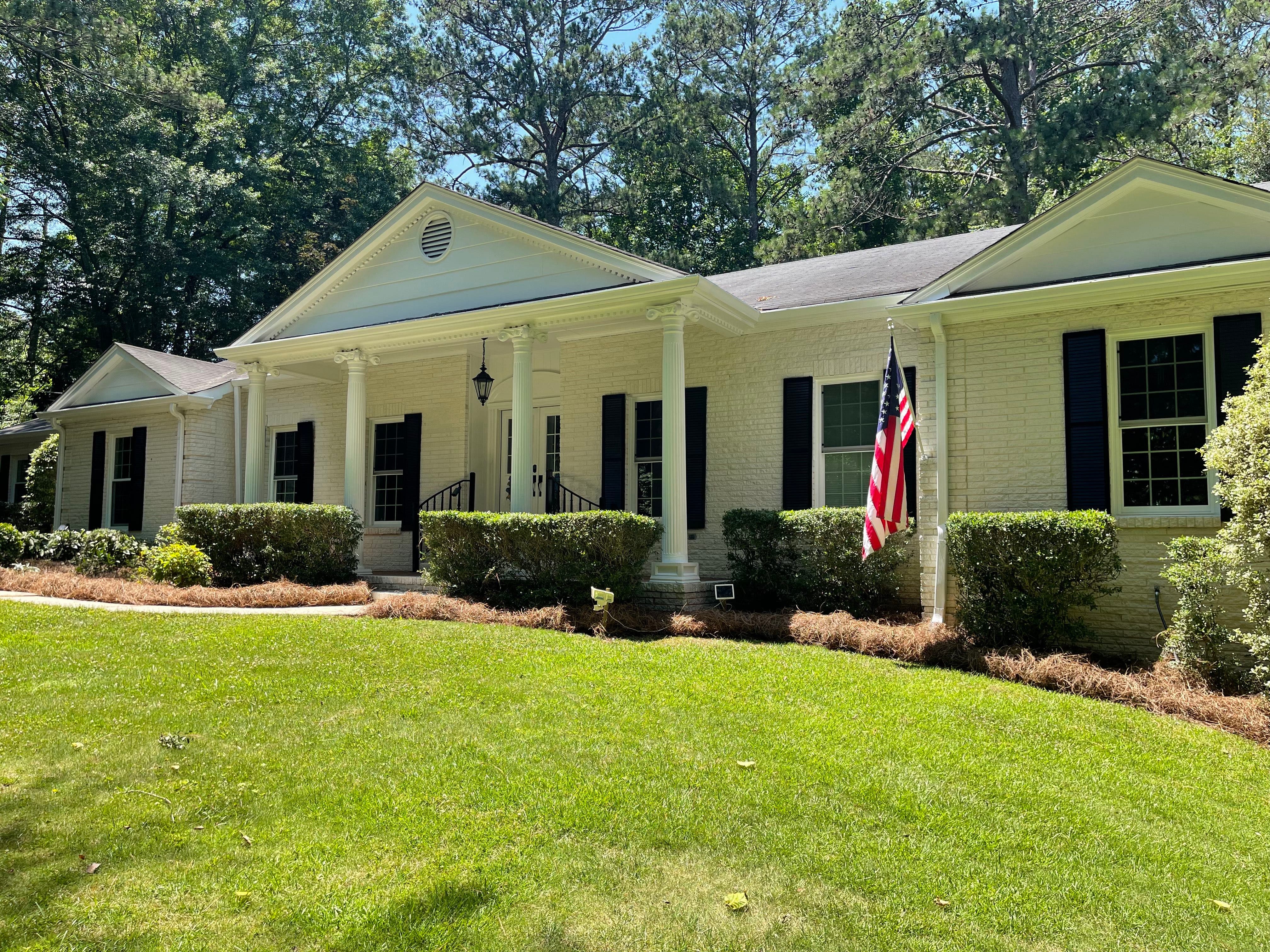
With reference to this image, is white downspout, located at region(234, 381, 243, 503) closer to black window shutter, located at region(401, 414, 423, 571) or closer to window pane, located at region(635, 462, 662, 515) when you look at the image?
black window shutter, located at region(401, 414, 423, 571)

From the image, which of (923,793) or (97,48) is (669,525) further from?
(97,48)

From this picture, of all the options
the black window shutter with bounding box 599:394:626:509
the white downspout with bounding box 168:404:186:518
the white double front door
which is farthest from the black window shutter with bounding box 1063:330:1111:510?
the white downspout with bounding box 168:404:186:518

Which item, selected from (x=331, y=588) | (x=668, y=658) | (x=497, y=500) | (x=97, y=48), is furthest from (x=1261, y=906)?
(x=97, y=48)

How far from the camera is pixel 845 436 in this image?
1101 centimetres

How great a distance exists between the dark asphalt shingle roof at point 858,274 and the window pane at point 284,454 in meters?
8.61

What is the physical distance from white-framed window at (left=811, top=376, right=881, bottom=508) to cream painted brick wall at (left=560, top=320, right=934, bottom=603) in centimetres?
23

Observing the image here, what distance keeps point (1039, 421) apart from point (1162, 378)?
1.20 m

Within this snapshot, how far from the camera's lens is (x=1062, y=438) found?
351 inches

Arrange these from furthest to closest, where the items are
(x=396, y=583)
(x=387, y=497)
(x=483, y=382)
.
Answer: (x=387, y=497) < (x=483, y=382) < (x=396, y=583)

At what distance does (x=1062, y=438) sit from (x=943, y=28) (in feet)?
55.5

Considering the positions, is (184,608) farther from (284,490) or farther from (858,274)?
(858,274)

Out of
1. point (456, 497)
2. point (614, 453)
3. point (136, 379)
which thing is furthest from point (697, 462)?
point (136, 379)

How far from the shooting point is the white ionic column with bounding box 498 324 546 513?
37.8 ft

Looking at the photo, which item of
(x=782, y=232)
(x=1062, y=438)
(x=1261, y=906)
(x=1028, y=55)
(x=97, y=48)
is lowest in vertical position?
(x=1261, y=906)
